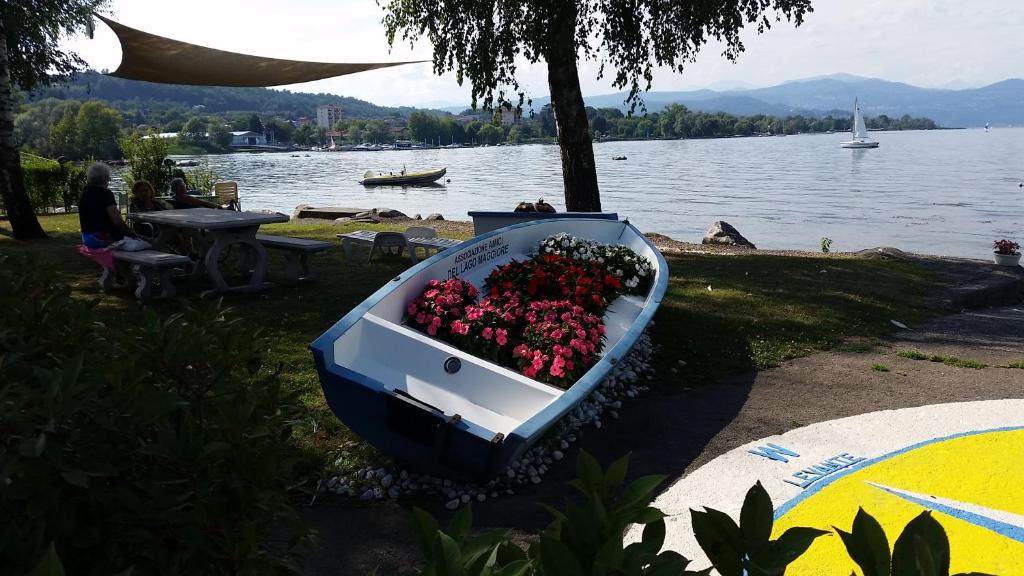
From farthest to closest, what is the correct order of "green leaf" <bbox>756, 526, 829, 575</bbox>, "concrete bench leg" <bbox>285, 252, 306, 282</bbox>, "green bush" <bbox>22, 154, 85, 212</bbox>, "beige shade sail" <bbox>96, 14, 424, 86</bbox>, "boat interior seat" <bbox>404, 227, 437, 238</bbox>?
"green bush" <bbox>22, 154, 85, 212</bbox>, "boat interior seat" <bbox>404, 227, 437, 238</bbox>, "beige shade sail" <bbox>96, 14, 424, 86</bbox>, "concrete bench leg" <bbox>285, 252, 306, 282</bbox>, "green leaf" <bbox>756, 526, 829, 575</bbox>

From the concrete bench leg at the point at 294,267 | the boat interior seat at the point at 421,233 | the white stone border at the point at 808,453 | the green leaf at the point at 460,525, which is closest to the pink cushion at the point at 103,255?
the concrete bench leg at the point at 294,267

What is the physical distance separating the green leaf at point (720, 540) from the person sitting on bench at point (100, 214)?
838cm

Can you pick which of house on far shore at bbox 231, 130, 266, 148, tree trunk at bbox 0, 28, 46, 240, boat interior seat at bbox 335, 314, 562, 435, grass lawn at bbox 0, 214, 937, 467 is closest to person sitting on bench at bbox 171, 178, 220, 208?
grass lawn at bbox 0, 214, 937, 467

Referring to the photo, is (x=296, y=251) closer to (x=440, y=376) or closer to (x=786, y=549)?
(x=440, y=376)

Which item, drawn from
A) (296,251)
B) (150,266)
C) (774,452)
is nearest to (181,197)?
(296,251)

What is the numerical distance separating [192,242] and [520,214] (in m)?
4.53

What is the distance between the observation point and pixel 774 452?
16.1 feet

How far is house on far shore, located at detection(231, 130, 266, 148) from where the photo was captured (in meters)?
129

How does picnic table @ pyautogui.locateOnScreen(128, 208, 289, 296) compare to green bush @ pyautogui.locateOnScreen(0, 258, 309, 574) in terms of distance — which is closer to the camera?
green bush @ pyautogui.locateOnScreen(0, 258, 309, 574)

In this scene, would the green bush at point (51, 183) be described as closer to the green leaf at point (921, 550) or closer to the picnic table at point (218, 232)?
the picnic table at point (218, 232)

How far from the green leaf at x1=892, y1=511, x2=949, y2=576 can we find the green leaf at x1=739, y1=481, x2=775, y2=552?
0.18m

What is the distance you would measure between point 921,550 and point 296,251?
9085 millimetres

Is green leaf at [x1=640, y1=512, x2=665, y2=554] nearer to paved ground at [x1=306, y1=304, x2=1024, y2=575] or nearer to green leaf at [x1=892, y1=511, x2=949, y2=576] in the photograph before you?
green leaf at [x1=892, y1=511, x2=949, y2=576]

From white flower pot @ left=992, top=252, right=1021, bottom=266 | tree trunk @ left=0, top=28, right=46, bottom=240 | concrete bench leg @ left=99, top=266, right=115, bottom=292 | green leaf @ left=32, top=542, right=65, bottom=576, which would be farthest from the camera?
white flower pot @ left=992, top=252, right=1021, bottom=266
